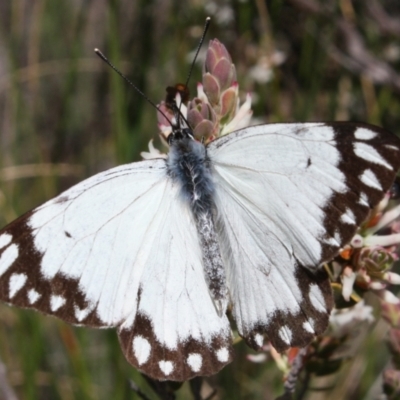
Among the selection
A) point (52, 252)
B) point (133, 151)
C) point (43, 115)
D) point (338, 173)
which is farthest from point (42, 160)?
point (338, 173)

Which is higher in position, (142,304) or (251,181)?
(251,181)

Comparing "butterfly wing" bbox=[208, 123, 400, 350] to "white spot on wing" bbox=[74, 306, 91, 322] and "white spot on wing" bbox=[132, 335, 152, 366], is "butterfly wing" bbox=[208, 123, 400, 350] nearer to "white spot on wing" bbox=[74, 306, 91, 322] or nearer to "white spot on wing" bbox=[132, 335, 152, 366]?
"white spot on wing" bbox=[132, 335, 152, 366]

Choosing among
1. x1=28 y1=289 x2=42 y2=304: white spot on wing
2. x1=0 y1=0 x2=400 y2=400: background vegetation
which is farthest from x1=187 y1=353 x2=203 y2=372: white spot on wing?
x1=0 y1=0 x2=400 y2=400: background vegetation

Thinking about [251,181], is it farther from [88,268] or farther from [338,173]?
[88,268]

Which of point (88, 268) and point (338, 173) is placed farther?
point (88, 268)

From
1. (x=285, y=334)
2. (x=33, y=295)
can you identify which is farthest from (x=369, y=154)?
(x=33, y=295)

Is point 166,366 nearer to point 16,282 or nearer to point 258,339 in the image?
point 258,339
